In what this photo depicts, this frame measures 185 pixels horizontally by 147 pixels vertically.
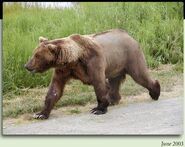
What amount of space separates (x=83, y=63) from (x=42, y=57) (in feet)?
0.88

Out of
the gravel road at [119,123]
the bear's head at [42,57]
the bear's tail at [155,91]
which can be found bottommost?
the gravel road at [119,123]

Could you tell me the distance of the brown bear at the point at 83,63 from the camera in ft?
20.9

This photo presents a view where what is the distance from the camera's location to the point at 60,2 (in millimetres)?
6441

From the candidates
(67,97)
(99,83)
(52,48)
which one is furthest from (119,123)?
(52,48)

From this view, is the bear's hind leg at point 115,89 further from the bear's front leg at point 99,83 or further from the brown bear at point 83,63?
the bear's front leg at point 99,83

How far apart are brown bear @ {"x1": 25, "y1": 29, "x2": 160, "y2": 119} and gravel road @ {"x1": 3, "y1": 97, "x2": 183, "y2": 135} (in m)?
0.08

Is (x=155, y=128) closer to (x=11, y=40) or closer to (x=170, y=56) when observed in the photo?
(x=170, y=56)

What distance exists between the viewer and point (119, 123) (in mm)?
6371

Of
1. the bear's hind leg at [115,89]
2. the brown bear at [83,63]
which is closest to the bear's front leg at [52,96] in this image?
the brown bear at [83,63]

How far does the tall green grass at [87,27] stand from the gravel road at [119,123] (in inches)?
12.2

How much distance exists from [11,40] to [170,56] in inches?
42.6

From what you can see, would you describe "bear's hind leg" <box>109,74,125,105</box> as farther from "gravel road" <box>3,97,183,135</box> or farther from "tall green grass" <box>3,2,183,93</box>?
"tall green grass" <box>3,2,183,93</box>

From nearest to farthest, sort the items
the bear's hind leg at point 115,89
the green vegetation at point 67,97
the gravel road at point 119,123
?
1. the gravel road at point 119,123
2. the green vegetation at point 67,97
3. the bear's hind leg at point 115,89
